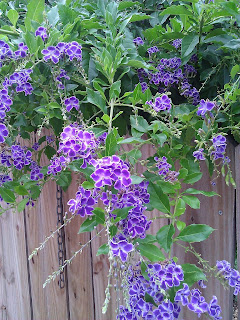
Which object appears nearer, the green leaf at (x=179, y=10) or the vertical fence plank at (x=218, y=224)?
the green leaf at (x=179, y=10)

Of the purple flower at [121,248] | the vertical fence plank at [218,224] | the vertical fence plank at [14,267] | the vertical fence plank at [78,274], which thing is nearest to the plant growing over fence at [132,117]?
the purple flower at [121,248]

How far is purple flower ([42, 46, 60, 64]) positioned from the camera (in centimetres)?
93

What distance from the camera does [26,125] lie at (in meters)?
1.20

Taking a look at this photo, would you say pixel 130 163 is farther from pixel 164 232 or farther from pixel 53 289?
pixel 53 289

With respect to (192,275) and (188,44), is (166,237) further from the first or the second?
(188,44)

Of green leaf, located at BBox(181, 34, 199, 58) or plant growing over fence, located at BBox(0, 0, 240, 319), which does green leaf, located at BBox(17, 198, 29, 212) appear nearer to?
plant growing over fence, located at BBox(0, 0, 240, 319)

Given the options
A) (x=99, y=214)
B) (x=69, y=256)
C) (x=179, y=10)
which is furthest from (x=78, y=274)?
(x=179, y=10)

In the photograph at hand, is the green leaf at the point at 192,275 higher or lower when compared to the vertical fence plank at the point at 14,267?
lower

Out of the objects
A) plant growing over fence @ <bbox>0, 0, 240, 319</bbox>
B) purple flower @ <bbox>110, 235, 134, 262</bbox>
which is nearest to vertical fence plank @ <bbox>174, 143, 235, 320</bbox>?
plant growing over fence @ <bbox>0, 0, 240, 319</bbox>

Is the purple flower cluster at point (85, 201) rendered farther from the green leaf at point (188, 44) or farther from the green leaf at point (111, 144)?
the green leaf at point (188, 44)

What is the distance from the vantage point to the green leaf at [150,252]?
774 millimetres

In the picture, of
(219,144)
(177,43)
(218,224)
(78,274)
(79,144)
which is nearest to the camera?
(79,144)

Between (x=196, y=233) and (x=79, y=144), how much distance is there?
0.33 m

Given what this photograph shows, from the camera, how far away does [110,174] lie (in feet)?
2.15
